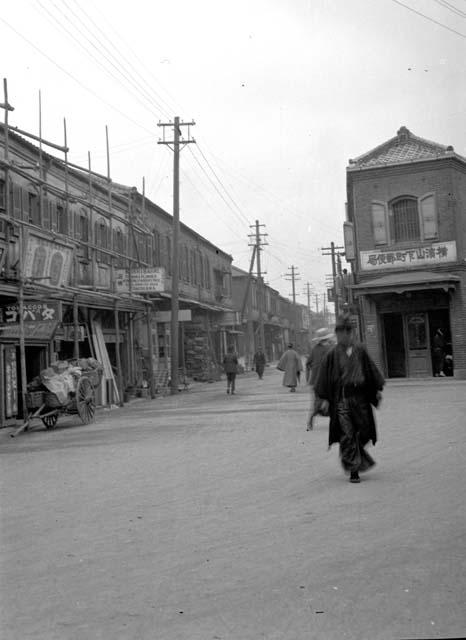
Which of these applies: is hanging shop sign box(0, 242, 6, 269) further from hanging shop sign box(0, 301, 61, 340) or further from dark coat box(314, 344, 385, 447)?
dark coat box(314, 344, 385, 447)

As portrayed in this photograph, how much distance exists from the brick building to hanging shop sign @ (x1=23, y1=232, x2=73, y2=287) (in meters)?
12.4

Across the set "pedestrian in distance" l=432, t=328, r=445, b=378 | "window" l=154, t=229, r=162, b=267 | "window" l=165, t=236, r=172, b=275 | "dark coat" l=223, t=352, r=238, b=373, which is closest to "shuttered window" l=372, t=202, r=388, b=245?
"pedestrian in distance" l=432, t=328, r=445, b=378

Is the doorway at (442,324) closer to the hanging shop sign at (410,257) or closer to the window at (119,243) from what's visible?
the hanging shop sign at (410,257)

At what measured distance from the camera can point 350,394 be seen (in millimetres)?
8461

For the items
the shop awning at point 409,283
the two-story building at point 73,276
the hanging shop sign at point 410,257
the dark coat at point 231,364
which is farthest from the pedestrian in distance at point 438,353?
the two-story building at point 73,276

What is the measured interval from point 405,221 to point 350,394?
20.7 meters

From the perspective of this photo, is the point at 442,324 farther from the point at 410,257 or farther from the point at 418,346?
the point at 410,257

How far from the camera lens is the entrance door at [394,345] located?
28.3 meters

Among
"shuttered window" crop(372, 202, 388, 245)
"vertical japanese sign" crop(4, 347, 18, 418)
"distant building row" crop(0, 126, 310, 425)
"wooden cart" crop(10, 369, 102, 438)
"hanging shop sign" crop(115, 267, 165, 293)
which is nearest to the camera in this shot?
"wooden cart" crop(10, 369, 102, 438)

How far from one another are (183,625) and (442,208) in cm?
2513

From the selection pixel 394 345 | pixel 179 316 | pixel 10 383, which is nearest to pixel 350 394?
pixel 10 383

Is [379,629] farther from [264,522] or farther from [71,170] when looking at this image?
[71,170]

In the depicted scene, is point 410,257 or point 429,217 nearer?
point 429,217

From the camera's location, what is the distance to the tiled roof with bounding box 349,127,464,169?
91.2 feet
